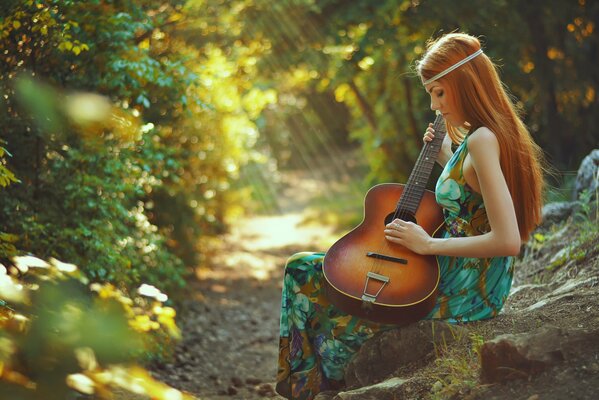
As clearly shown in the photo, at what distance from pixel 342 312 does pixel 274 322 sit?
12.6 ft

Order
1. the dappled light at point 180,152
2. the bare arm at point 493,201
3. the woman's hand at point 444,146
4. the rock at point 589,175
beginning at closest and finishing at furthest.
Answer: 1. the dappled light at point 180,152
2. the bare arm at point 493,201
3. the woman's hand at point 444,146
4. the rock at point 589,175

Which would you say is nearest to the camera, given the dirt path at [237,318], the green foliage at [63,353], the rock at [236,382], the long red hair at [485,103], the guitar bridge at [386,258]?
the green foliage at [63,353]

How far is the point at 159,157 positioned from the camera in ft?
15.9

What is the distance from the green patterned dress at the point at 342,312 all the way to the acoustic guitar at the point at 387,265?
0.14 metres

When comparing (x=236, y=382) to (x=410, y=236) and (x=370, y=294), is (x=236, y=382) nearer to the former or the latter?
(x=370, y=294)

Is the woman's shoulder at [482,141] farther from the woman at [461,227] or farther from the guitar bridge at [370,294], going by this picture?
the guitar bridge at [370,294]

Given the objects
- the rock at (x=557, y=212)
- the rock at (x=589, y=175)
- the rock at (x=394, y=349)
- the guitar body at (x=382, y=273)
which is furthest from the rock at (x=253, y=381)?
the rock at (x=589, y=175)

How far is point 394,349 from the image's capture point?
305 centimetres

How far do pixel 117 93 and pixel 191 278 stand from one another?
12.2 feet

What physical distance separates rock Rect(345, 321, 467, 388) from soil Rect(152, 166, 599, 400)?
0.21 feet

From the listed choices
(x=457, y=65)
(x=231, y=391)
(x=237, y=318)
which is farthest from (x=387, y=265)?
(x=237, y=318)

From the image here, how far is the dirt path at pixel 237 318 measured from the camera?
4.89m

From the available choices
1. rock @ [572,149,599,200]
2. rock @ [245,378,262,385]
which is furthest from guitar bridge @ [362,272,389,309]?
rock @ [572,149,599,200]

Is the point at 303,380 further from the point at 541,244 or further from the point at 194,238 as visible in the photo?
the point at 194,238
